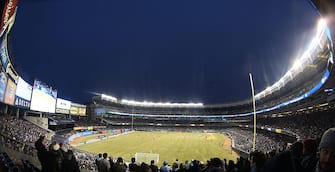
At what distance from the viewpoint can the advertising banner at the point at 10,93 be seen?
3.03 m

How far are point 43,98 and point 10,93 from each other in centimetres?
80

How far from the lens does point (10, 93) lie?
10.0 ft

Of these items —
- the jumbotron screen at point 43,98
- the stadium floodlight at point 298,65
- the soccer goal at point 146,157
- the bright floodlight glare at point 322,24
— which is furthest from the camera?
the soccer goal at point 146,157

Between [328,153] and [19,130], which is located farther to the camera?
[19,130]

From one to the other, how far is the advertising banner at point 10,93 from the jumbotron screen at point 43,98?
46 centimetres

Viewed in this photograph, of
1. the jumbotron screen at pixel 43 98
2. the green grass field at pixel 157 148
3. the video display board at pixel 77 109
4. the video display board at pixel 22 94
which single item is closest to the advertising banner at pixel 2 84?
the video display board at pixel 22 94

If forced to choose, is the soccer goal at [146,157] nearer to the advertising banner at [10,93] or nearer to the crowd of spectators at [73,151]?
the crowd of spectators at [73,151]

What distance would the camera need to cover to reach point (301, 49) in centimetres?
355

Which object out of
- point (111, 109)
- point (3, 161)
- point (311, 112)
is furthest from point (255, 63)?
point (3, 161)

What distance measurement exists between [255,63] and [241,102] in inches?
28.0

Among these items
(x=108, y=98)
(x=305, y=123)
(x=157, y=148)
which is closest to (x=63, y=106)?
(x=108, y=98)

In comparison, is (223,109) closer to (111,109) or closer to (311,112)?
(311,112)

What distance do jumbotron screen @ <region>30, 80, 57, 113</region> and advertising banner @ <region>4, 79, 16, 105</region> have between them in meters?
0.46

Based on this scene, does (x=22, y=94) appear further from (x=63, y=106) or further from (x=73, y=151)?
(x=73, y=151)
